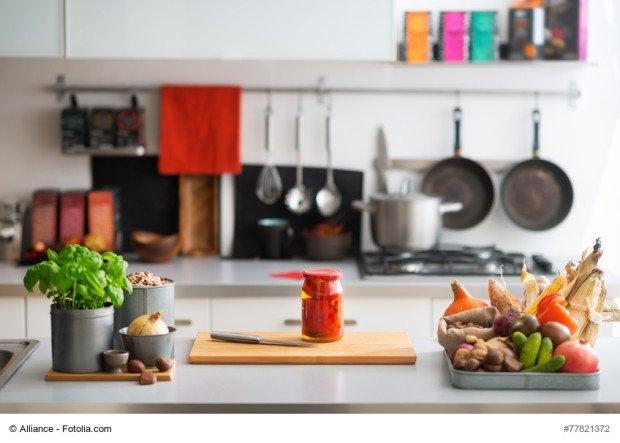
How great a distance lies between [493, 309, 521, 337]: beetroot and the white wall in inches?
76.9

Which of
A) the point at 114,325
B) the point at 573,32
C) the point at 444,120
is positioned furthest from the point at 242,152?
the point at 114,325

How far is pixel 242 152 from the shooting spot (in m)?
4.07

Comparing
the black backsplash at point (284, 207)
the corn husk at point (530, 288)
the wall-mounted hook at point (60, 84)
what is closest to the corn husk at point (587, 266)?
the corn husk at point (530, 288)

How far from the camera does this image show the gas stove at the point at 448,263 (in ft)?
11.7

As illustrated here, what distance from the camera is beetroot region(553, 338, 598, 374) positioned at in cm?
198

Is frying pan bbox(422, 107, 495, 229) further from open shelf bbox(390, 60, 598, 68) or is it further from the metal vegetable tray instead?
the metal vegetable tray

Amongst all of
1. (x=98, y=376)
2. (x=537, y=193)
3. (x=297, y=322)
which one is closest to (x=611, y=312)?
(x=98, y=376)

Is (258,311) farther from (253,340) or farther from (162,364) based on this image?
(162,364)

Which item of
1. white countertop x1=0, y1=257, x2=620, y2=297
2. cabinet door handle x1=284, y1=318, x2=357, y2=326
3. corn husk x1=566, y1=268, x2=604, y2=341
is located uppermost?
corn husk x1=566, y1=268, x2=604, y2=341

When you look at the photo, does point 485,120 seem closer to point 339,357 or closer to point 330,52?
point 330,52

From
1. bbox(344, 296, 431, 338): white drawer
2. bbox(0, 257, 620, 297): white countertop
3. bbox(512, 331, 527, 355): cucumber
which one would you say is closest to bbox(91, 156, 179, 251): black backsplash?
bbox(0, 257, 620, 297): white countertop

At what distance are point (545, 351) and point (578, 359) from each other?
7cm

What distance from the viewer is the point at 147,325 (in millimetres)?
2068

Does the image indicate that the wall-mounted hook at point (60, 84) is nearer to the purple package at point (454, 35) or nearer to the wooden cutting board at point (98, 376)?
the purple package at point (454, 35)
